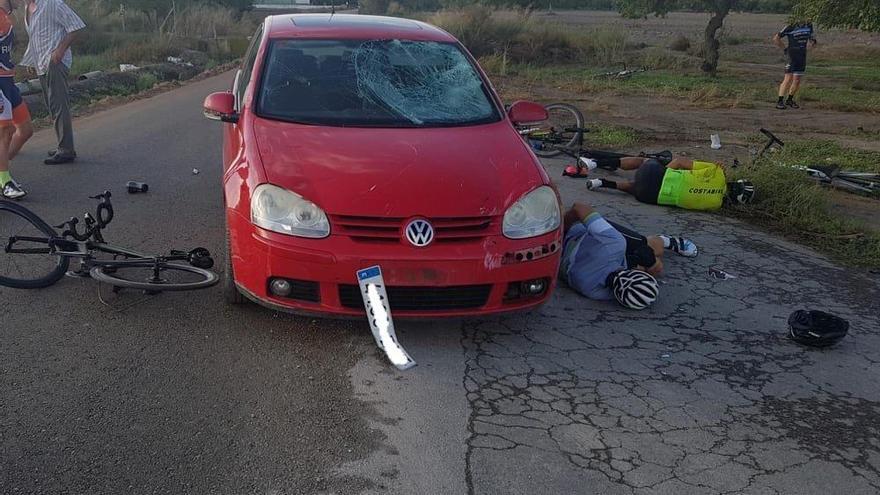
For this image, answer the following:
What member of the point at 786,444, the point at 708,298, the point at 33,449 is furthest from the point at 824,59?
the point at 33,449

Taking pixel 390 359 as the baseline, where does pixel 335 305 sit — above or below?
above

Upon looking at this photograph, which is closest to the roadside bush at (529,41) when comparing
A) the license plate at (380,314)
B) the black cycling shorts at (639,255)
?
the black cycling shorts at (639,255)

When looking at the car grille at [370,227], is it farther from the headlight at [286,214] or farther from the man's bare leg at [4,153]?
the man's bare leg at [4,153]

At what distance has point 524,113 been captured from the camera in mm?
5219

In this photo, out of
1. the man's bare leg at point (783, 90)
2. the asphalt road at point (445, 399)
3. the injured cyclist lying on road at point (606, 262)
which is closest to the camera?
the asphalt road at point (445, 399)

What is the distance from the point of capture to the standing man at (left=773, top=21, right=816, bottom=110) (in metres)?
14.9

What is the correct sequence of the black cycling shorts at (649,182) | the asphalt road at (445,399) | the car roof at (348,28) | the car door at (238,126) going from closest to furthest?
the asphalt road at (445,399) → the car door at (238,126) → the car roof at (348,28) → the black cycling shorts at (649,182)

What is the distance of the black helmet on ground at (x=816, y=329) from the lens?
4.29 meters

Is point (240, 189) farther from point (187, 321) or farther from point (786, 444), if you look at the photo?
point (786, 444)

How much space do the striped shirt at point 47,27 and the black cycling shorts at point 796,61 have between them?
13.2 metres

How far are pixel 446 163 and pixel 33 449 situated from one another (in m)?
2.46

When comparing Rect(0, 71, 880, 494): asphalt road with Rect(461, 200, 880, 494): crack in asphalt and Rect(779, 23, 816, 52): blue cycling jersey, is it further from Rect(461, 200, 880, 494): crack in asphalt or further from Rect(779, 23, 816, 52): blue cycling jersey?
Rect(779, 23, 816, 52): blue cycling jersey

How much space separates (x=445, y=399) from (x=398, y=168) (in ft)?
4.29

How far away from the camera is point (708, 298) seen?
200 inches
